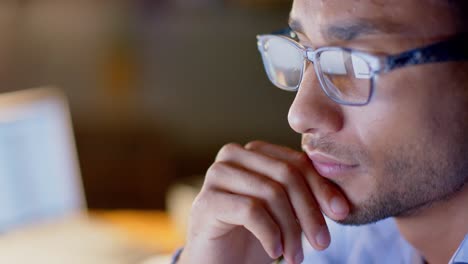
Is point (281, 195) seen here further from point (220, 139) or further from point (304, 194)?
point (220, 139)

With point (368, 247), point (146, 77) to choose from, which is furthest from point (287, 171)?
point (146, 77)

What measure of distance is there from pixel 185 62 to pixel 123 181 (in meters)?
0.81

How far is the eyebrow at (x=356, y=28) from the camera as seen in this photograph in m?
1.13

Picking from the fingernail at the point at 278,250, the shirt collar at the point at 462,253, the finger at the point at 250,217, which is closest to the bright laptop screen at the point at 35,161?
the finger at the point at 250,217

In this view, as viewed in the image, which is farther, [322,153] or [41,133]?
[41,133]

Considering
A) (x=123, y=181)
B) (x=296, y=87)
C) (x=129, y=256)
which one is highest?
(x=296, y=87)

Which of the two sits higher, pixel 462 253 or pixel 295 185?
pixel 295 185

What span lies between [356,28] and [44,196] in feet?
4.80

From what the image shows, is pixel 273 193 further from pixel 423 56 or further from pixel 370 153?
pixel 423 56

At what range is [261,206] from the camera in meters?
1.24

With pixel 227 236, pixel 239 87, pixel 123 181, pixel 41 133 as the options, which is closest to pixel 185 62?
pixel 239 87

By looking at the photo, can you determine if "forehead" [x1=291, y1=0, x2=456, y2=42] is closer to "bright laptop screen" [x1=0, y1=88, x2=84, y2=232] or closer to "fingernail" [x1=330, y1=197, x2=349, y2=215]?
"fingernail" [x1=330, y1=197, x2=349, y2=215]

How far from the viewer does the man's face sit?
1.13 metres

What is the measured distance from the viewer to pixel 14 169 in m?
2.21
